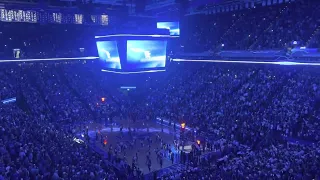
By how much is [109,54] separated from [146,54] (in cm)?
385

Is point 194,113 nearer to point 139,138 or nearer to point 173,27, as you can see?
point 139,138

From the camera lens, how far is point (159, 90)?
3469 cm

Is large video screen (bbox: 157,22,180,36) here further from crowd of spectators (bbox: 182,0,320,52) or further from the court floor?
the court floor

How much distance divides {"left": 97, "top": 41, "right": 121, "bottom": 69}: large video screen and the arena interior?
0.38 feet

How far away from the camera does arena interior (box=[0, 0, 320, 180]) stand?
15.0 metres

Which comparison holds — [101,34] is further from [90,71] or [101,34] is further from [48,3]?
[48,3]

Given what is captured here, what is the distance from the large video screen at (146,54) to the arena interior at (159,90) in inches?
4.1

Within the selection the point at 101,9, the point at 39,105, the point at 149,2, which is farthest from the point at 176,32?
the point at 39,105

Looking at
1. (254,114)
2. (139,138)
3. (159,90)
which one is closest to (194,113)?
(254,114)

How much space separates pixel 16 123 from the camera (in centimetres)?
1758

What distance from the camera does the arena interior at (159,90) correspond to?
15.0 meters

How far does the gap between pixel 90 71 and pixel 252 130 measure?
22276 millimetres

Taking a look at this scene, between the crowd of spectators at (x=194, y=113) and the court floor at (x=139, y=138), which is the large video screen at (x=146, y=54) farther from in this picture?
the court floor at (x=139, y=138)

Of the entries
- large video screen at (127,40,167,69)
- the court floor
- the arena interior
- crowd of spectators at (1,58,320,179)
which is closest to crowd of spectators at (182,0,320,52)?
the arena interior
